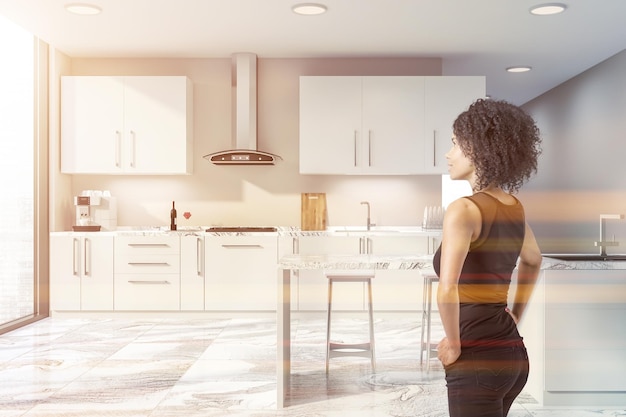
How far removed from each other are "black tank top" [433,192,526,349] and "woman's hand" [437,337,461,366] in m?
0.03

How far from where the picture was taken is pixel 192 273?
572cm

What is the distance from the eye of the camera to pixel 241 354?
14.4 feet

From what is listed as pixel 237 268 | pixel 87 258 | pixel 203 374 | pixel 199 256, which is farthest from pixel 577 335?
pixel 87 258

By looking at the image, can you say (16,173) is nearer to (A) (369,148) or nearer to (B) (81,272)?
(B) (81,272)

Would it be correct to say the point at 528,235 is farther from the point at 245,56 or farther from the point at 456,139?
the point at 245,56

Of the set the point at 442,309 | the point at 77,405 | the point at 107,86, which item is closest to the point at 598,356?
the point at 442,309

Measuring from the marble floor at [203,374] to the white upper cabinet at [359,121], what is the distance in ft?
5.58

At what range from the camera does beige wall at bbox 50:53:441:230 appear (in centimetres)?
632

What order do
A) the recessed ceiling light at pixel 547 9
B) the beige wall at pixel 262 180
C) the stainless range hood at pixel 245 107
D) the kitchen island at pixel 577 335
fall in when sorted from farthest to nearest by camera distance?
1. the beige wall at pixel 262 180
2. the stainless range hood at pixel 245 107
3. the recessed ceiling light at pixel 547 9
4. the kitchen island at pixel 577 335

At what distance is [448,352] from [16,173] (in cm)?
511

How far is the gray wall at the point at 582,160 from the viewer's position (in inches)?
238

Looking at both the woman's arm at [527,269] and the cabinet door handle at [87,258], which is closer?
the woman's arm at [527,269]

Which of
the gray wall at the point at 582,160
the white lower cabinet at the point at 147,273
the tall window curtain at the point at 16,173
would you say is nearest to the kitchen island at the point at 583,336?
the gray wall at the point at 582,160

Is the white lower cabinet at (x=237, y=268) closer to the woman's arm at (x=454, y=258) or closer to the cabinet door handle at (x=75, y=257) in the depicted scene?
the cabinet door handle at (x=75, y=257)
